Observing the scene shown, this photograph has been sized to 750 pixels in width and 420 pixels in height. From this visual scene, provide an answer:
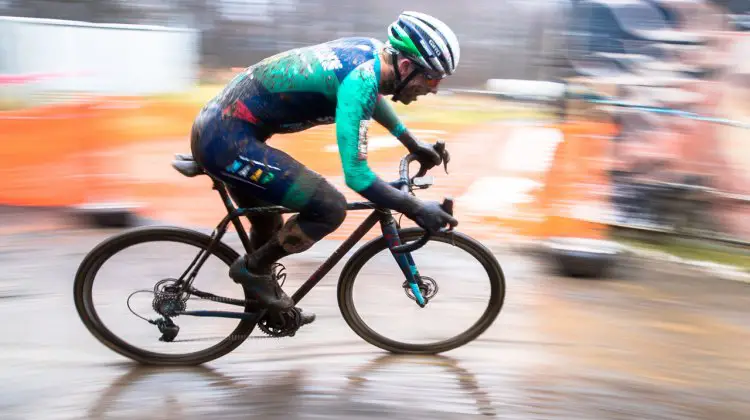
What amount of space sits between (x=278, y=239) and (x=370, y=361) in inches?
36.0

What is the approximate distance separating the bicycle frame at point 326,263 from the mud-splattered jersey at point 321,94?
389mm

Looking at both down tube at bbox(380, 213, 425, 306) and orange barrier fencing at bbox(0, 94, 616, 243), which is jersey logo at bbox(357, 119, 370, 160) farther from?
orange barrier fencing at bbox(0, 94, 616, 243)

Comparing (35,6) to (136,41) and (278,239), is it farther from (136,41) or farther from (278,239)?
(278,239)

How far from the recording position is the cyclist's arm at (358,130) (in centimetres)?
349

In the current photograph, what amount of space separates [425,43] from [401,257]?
3.79ft

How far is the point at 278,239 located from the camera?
3.82m

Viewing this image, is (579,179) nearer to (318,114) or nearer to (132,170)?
(318,114)

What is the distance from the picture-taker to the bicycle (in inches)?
155

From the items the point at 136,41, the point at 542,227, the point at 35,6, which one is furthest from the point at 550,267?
the point at 35,6

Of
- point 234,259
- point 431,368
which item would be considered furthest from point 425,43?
point 431,368

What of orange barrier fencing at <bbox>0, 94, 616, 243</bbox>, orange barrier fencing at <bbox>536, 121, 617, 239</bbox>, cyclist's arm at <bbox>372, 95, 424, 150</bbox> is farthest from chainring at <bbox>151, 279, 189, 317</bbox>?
orange barrier fencing at <bbox>536, 121, 617, 239</bbox>

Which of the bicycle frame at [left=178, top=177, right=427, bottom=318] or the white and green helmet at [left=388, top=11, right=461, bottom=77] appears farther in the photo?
the bicycle frame at [left=178, top=177, right=427, bottom=318]

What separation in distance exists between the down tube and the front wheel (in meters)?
0.04

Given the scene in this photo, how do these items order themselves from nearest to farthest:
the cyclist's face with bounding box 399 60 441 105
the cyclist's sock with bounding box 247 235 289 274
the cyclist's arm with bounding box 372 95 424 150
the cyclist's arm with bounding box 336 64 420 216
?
1. the cyclist's arm with bounding box 336 64 420 216
2. the cyclist's face with bounding box 399 60 441 105
3. the cyclist's sock with bounding box 247 235 289 274
4. the cyclist's arm with bounding box 372 95 424 150
